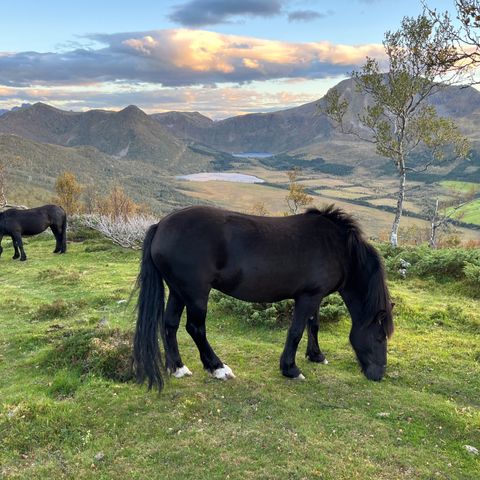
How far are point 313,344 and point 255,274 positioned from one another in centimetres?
205

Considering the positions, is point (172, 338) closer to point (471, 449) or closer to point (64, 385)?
point (64, 385)

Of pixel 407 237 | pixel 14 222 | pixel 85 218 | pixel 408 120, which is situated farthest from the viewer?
pixel 407 237

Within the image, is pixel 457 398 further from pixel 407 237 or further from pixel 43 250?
pixel 407 237

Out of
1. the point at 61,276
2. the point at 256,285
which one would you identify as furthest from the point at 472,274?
the point at 61,276

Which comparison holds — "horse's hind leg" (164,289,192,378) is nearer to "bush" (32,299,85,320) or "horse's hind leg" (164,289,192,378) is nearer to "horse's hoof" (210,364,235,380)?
"horse's hoof" (210,364,235,380)

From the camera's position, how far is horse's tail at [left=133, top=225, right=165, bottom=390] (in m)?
6.31

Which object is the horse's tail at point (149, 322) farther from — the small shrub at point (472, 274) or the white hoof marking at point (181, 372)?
the small shrub at point (472, 274)

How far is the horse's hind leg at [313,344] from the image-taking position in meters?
7.50

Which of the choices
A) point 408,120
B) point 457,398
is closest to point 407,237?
point 408,120

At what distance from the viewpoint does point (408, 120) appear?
26719 mm

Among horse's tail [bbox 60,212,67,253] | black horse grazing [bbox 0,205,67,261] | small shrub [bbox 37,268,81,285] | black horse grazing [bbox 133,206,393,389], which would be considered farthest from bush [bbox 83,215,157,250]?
black horse grazing [bbox 133,206,393,389]

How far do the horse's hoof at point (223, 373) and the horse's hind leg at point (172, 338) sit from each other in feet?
1.43

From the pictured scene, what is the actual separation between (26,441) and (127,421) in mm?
1221

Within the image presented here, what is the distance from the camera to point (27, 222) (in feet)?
66.6
